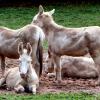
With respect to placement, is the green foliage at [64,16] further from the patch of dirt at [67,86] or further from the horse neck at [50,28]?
the patch of dirt at [67,86]

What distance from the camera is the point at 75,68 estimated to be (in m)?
13.3

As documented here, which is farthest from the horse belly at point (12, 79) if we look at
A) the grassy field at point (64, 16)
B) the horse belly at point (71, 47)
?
the grassy field at point (64, 16)

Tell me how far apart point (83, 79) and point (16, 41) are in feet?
6.38

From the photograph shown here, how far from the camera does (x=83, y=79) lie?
42.5 ft

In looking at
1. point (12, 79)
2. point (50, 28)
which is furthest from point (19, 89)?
point (50, 28)

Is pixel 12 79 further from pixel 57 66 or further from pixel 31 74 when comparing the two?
pixel 57 66

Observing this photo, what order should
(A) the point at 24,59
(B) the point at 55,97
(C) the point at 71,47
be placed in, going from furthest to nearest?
(C) the point at 71,47 → (A) the point at 24,59 → (B) the point at 55,97

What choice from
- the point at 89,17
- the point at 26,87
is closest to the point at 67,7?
the point at 89,17

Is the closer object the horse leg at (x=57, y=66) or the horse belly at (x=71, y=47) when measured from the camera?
the horse belly at (x=71, y=47)

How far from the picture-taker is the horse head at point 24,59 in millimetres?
10789

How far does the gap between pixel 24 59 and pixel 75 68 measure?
2671mm

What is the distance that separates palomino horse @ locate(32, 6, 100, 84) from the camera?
462 inches

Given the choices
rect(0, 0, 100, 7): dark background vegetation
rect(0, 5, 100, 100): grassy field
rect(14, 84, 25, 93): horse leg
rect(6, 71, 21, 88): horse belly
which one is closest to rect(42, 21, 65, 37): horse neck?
rect(6, 71, 21, 88): horse belly

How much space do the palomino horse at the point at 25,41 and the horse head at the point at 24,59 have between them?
0.94 metres
